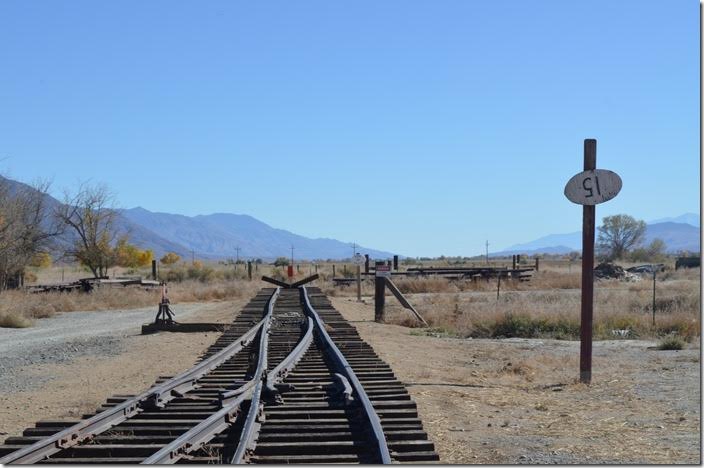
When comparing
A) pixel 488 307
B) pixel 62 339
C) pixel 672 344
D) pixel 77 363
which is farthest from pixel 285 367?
pixel 488 307

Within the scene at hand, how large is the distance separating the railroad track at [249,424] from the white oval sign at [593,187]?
3.73 m

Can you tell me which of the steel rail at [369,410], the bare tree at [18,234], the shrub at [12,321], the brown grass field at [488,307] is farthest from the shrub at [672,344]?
the bare tree at [18,234]

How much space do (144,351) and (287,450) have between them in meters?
11.7

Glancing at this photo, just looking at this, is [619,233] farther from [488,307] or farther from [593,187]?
[593,187]

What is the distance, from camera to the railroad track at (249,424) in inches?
300

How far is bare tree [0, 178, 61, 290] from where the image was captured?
4100 cm

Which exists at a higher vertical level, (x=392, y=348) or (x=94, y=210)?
(x=94, y=210)

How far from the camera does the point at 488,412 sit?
10.7 m

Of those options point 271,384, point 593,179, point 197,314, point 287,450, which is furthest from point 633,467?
point 197,314

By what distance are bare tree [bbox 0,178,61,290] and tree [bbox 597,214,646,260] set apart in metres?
85.3

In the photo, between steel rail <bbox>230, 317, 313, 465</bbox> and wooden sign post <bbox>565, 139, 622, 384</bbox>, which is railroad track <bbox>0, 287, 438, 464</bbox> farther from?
wooden sign post <bbox>565, 139, 622, 384</bbox>

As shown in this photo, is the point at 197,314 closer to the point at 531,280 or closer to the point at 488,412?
the point at 488,412

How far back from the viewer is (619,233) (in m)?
122

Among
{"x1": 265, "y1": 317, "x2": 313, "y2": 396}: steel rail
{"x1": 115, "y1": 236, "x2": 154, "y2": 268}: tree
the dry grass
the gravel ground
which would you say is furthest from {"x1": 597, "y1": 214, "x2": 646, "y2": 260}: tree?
{"x1": 265, "y1": 317, "x2": 313, "y2": 396}: steel rail
